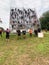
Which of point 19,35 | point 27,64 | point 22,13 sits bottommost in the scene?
point 27,64

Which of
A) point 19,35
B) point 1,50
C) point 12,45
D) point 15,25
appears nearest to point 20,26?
point 15,25

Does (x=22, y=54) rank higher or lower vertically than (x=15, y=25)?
lower

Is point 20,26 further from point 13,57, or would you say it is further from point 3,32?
point 13,57

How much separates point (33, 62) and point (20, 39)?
11.3 m

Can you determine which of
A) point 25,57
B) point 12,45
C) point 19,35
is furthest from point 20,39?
point 25,57

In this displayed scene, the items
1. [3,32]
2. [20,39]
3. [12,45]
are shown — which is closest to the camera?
[12,45]

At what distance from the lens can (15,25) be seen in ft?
125

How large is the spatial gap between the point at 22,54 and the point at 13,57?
1.40 meters

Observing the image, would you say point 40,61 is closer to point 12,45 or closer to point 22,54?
point 22,54

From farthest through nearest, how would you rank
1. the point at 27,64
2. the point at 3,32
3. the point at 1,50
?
the point at 3,32 < the point at 1,50 < the point at 27,64

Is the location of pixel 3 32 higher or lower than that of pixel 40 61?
higher

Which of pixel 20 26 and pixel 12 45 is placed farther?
pixel 20 26

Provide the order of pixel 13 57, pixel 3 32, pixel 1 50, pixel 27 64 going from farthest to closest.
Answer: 1. pixel 3 32
2. pixel 1 50
3. pixel 13 57
4. pixel 27 64

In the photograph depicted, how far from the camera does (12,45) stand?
27.7 metres
